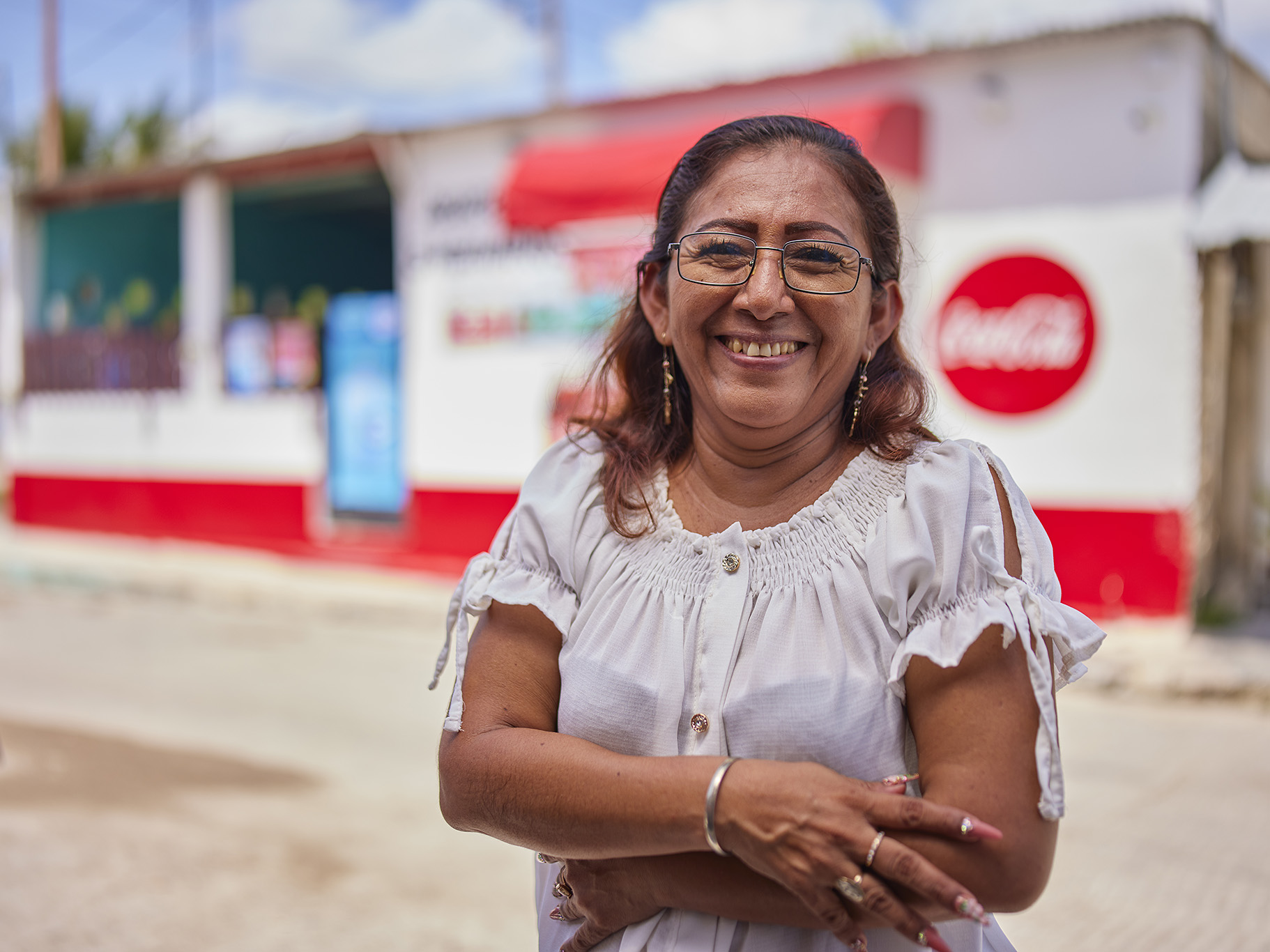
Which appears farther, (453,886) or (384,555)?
(384,555)

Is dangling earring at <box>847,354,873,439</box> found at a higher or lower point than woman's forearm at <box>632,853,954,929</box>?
higher

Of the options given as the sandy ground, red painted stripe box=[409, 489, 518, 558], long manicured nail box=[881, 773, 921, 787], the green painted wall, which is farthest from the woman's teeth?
the green painted wall

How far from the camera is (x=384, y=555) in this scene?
400 inches

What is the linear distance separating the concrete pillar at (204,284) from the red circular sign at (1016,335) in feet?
25.1

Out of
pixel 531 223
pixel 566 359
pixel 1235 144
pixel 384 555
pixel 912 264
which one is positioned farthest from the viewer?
pixel 384 555

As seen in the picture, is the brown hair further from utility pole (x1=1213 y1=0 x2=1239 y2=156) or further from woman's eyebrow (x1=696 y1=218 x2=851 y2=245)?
utility pole (x1=1213 y1=0 x2=1239 y2=156)

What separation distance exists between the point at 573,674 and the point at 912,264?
922mm

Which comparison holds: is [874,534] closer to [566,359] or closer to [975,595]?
[975,595]

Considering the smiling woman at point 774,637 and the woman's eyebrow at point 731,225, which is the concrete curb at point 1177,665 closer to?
the smiling woman at point 774,637

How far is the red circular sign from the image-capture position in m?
7.18

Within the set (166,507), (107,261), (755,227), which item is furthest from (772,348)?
(107,261)

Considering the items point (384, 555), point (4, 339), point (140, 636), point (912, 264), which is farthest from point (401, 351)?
point (912, 264)

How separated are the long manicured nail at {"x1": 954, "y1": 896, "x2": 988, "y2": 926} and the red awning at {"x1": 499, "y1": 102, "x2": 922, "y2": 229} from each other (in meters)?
6.36

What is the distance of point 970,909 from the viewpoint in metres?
1.27
